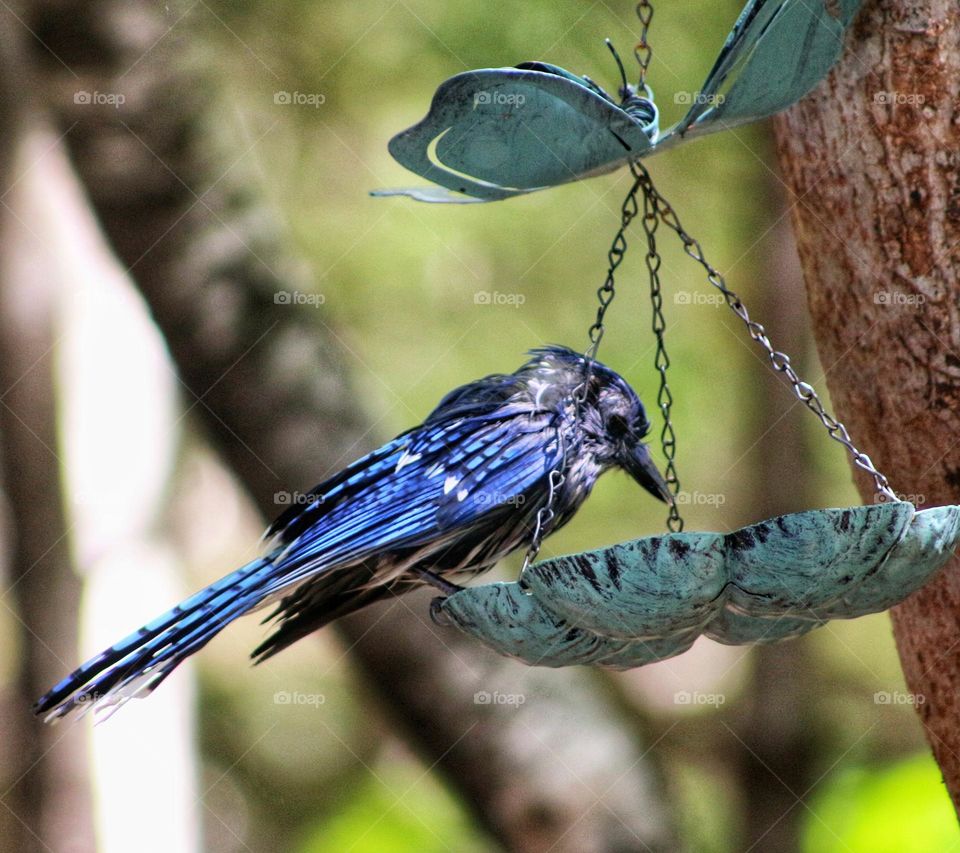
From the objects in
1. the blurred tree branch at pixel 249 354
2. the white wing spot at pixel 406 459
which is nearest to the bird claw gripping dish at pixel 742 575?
the white wing spot at pixel 406 459

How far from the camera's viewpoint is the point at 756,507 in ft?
19.4

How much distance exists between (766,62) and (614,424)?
1.61 metres

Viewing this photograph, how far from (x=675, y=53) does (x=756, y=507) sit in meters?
2.31

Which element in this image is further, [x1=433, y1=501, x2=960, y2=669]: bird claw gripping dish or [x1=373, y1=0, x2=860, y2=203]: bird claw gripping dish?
[x1=373, y1=0, x2=860, y2=203]: bird claw gripping dish

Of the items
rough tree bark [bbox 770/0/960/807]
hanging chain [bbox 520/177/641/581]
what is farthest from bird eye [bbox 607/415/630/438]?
rough tree bark [bbox 770/0/960/807]

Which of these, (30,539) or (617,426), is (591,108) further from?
(30,539)

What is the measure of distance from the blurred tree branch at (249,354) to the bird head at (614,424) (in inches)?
43.8

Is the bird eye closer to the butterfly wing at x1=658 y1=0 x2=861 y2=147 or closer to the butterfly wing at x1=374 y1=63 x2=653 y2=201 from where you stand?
the butterfly wing at x1=374 y1=63 x2=653 y2=201

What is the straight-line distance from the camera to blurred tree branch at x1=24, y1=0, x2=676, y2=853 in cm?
450

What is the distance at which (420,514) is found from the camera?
136 inches

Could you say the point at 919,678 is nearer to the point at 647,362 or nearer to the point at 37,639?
the point at 647,362

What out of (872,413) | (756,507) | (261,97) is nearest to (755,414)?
(756,507)

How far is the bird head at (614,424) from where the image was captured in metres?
3.92

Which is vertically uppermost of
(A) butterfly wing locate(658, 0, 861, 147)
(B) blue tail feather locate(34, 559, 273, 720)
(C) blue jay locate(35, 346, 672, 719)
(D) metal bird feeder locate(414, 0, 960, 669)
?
(A) butterfly wing locate(658, 0, 861, 147)
